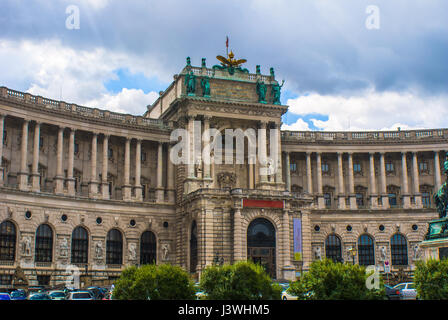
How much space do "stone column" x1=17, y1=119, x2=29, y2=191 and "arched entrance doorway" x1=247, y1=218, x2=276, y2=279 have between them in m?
25.4

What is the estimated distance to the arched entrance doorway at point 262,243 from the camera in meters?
69.5

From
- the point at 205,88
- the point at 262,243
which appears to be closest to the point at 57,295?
the point at 262,243

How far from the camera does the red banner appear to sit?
69312mm

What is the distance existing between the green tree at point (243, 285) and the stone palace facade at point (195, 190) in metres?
32.6

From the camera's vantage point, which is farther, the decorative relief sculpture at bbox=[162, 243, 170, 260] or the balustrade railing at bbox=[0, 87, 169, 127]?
the decorative relief sculpture at bbox=[162, 243, 170, 260]

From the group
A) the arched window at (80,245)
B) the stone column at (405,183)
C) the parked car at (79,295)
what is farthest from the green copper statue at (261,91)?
the parked car at (79,295)

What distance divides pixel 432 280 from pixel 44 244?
46108 mm

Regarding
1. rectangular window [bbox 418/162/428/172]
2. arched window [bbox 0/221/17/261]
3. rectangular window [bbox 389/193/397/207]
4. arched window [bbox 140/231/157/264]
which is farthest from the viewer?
rectangular window [bbox 418/162/428/172]

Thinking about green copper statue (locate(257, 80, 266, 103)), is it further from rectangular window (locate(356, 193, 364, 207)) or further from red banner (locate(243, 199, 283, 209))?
rectangular window (locate(356, 193, 364, 207))

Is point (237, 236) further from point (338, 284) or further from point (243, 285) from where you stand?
point (338, 284)

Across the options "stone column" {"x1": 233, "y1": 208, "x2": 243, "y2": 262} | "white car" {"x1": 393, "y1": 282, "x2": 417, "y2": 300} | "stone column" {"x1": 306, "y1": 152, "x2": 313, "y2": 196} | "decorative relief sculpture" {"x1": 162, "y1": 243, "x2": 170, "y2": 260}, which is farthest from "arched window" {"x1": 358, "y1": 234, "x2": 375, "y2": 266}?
"white car" {"x1": 393, "y1": 282, "x2": 417, "y2": 300}

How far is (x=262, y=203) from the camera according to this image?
69750 mm
